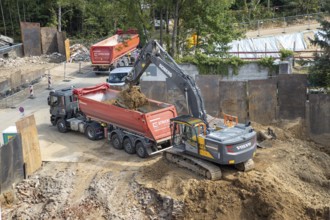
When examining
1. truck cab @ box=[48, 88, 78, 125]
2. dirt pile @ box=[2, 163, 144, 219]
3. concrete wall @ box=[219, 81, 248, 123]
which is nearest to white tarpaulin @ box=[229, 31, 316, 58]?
concrete wall @ box=[219, 81, 248, 123]

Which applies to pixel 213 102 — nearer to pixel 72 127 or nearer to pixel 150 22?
pixel 72 127

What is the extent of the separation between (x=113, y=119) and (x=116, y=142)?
3.35 feet

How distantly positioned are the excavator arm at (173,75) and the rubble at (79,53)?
834 inches

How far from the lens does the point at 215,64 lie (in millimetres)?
27047

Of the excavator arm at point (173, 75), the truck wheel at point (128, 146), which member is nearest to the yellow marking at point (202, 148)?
the excavator arm at point (173, 75)

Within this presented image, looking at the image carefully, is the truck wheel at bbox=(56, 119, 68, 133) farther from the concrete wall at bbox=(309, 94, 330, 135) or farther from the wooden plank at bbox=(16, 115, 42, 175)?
the concrete wall at bbox=(309, 94, 330, 135)

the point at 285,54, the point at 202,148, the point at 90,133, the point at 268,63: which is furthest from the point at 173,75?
the point at 285,54

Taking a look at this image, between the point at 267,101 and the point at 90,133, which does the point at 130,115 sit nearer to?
the point at 90,133

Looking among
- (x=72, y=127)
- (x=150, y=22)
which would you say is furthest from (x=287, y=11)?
(x=72, y=127)

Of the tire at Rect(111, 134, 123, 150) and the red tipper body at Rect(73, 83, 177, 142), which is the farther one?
the tire at Rect(111, 134, 123, 150)

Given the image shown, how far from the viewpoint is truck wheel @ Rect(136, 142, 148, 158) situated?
20016 mm

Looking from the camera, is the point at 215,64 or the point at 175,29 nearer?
the point at 215,64

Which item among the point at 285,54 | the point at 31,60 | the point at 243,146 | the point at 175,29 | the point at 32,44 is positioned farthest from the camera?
the point at 32,44

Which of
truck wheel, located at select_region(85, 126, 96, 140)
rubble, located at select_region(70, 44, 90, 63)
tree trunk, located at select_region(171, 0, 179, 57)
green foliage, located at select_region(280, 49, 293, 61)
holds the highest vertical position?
tree trunk, located at select_region(171, 0, 179, 57)
